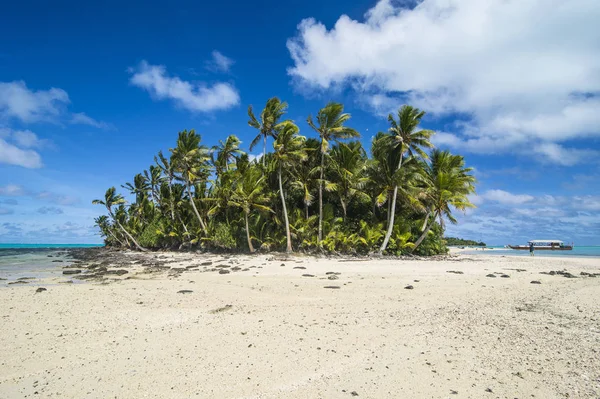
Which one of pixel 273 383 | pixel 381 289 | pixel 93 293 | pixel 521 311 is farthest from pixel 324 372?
pixel 93 293

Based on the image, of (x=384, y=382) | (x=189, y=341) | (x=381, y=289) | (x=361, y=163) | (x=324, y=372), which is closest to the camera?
(x=384, y=382)

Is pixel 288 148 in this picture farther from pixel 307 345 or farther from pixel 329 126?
pixel 307 345

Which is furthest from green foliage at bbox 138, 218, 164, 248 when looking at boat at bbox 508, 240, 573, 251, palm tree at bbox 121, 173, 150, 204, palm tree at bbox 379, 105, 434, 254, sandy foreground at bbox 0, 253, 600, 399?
boat at bbox 508, 240, 573, 251

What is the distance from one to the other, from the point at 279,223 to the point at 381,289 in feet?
66.7

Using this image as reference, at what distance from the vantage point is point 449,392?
403 centimetres

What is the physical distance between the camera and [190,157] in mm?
34906

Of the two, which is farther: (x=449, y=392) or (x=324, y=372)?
A: (x=324, y=372)

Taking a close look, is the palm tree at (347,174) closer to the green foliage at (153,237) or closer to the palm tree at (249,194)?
the palm tree at (249,194)

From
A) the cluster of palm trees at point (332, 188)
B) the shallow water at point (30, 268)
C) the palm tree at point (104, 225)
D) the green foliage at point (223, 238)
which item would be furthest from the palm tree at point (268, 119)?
the palm tree at point (104, 225)

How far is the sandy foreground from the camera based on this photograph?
4258mm

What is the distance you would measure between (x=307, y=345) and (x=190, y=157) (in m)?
32.6

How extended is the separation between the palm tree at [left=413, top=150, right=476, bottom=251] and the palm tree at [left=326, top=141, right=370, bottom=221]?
566 centimetres

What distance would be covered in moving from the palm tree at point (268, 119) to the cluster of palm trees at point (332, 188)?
0.09 m

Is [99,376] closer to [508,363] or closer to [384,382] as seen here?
[384,382]
